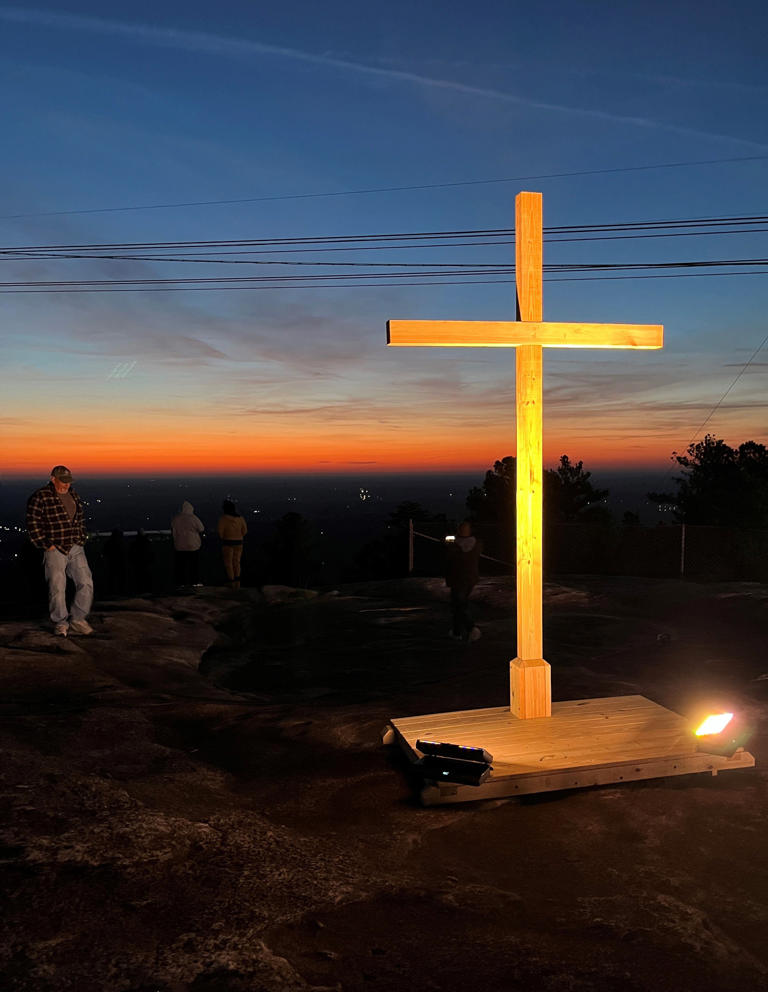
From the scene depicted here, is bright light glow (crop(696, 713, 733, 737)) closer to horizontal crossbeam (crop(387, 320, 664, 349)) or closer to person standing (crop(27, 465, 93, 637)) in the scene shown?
horizontal crossbeam (crop(387, 320, 664, 349))

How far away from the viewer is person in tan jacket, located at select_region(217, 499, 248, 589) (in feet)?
49.9

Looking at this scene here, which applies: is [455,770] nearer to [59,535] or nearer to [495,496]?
[59,535]

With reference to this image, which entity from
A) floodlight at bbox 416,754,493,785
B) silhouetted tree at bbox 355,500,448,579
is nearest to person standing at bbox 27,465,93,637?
floodlight at bbox 416,754,493,785

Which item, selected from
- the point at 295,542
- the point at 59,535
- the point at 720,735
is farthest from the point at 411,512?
the point at 720,735

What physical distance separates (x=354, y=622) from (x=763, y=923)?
9.36 meters

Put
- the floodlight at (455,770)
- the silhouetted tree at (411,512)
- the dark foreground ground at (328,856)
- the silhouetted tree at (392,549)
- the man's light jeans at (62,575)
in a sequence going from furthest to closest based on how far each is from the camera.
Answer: the silhouetted tree at (411,512) → the silhouetted tree at (392,549) → the man's light jeans at (62,575) → the floodlight at (455,770) → the dark foreground ground at (328,856)

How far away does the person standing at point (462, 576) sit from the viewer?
10594 mm

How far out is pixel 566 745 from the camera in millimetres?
5273

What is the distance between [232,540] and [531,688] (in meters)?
10.3

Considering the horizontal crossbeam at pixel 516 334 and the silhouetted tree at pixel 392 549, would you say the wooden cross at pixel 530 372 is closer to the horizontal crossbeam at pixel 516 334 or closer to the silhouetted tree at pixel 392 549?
the horizontal crossbeam at pixel 516 334

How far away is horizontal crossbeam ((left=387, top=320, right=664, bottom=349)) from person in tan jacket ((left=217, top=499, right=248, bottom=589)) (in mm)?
10194

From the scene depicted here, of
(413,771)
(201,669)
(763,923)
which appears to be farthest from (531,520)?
(201,669)

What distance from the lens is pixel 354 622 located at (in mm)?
12570

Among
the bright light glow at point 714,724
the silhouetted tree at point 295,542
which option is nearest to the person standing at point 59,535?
the bright light glow at point 714,724
